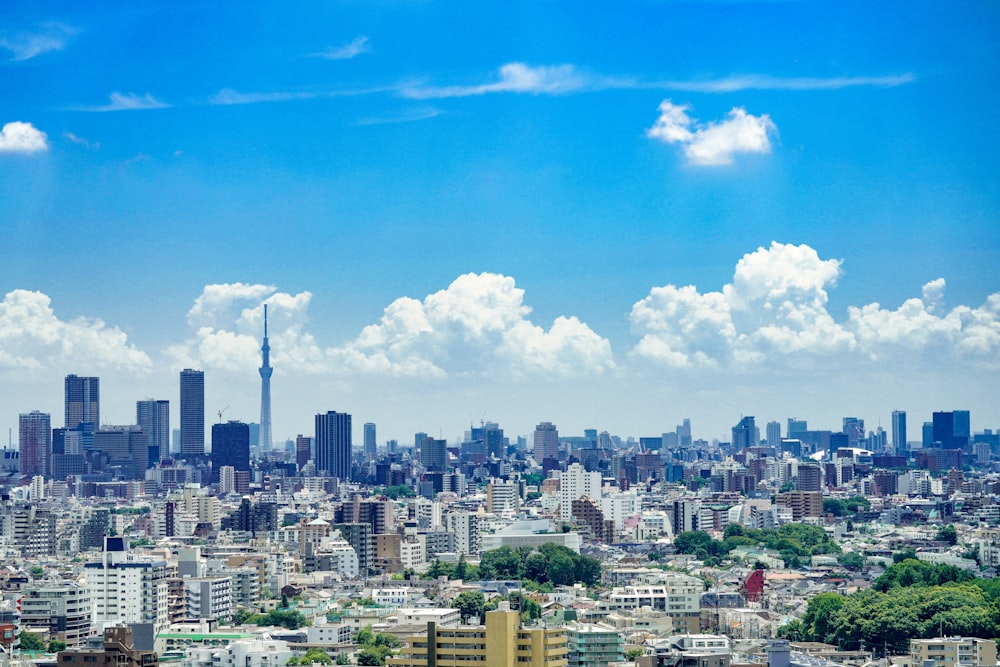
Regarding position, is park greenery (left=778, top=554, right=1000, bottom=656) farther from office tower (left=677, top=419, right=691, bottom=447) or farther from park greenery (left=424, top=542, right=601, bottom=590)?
office tower (left=677, top=419, right=691, bottom=447)

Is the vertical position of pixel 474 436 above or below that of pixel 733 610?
above

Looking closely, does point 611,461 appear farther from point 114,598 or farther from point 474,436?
point 114,598

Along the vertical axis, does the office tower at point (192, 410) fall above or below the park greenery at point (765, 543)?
above

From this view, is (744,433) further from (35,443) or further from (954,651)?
(954,651)

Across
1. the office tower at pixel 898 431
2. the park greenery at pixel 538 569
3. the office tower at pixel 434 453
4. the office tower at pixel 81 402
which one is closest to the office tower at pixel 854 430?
the office tower at pixel 898 431

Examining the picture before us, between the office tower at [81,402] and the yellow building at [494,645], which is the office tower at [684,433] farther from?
the yellow building at [494,645]

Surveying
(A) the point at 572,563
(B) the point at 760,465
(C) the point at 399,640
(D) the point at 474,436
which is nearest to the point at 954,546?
(A) the point at 572,563
